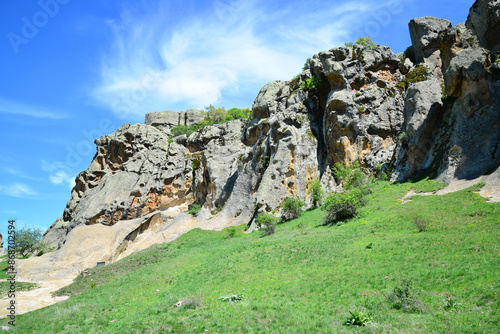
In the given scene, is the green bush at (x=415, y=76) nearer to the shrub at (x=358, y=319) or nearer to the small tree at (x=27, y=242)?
the shrub at (x=358, y=319)

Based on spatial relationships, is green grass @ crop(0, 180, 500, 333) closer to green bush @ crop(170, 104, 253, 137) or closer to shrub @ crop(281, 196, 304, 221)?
shrub @ crop(281, 196, 304, 221)

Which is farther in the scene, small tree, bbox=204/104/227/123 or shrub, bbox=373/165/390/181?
small tree, bbox=204/104/227/123

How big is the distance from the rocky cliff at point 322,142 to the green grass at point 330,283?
855cm

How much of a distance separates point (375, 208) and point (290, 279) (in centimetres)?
1364

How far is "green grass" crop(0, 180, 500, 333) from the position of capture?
1095cm

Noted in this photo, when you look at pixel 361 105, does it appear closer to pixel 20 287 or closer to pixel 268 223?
pixel 268 223

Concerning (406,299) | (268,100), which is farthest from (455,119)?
(268,100)

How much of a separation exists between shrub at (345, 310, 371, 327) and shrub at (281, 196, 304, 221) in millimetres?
23890

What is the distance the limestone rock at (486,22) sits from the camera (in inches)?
1240

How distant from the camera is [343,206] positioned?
89.7 ft

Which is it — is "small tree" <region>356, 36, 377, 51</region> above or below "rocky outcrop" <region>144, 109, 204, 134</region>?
below

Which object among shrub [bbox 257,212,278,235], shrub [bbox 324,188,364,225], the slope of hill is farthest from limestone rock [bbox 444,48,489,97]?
shrub [bbox 257,212,278,235]

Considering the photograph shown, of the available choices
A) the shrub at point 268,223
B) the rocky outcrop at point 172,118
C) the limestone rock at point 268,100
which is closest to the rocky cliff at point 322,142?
the limestone rock at point 268,100

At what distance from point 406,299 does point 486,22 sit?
113ft
